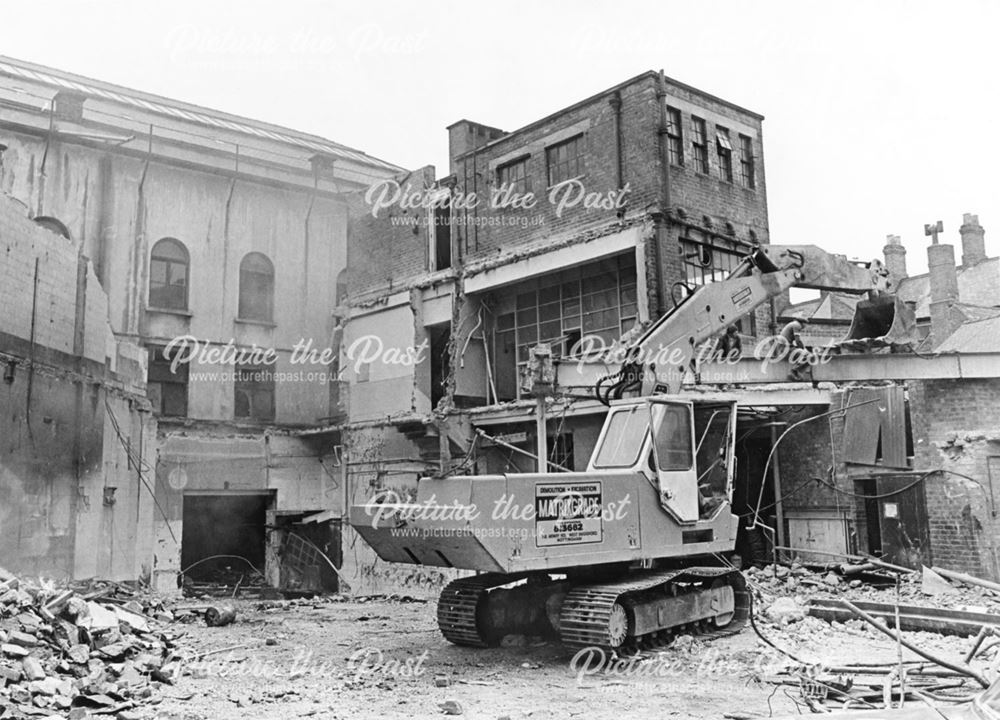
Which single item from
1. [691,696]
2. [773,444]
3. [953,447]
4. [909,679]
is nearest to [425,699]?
[691,696]

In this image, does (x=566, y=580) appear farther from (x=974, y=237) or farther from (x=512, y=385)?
(x=974, y=237)

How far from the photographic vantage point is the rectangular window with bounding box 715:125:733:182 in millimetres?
19791

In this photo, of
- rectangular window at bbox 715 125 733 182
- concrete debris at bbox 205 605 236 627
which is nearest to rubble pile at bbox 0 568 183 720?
concrete debris at bbox 205 605 236 627

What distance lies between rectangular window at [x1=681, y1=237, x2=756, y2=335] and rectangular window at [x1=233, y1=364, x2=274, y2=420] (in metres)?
13.2

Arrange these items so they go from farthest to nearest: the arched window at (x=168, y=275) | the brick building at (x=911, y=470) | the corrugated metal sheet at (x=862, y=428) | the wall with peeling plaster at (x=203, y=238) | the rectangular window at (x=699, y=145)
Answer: the arched window at (x=168, y=275) → the wall with peeling plaster at (x=203, y=238) → the rectangular window at (x=699, y=145) → the corrugated metal sheet at (x=862, y=428) → the brick building at (x=911, y=470)

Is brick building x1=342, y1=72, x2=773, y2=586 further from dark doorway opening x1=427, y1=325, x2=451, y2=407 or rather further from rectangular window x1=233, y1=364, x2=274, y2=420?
rectangular window x1=233, y1=364, x2=274, y2=420

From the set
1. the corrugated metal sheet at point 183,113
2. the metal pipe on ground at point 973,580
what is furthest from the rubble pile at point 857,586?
the corrugated metal sheet at point 183,113

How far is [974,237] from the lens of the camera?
4566cm

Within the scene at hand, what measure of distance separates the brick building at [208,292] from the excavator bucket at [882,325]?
14403 mm

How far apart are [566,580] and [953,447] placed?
25.2 feet

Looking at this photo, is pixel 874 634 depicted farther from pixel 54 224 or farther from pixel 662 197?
pixel 54 224

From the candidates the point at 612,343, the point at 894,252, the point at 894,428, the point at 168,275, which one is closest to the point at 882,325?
the point at 894,428

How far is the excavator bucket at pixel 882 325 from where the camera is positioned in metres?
14.0

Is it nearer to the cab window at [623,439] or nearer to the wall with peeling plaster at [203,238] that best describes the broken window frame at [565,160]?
the cab window at [623,439]
